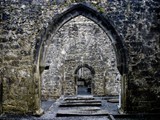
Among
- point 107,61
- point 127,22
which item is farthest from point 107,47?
point 127,22

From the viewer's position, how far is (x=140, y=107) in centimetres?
727

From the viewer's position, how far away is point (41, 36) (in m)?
7.41

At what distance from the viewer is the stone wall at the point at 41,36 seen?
7.35m

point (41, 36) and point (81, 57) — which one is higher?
point (41, 36)

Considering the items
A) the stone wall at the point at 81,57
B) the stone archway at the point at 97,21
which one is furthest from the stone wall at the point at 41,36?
the stone wall at the point at 81,57

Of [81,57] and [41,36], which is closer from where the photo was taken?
[41,36]

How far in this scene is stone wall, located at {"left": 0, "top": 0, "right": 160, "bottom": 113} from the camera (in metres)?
7.35

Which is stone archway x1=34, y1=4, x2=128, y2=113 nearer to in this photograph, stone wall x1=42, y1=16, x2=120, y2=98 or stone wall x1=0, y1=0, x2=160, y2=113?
stone wall x1=0, y1=0, x2=160, y2=113

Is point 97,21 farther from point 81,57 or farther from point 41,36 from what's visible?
point 81,57

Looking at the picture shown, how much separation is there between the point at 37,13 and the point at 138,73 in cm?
332

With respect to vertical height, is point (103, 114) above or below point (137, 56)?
below

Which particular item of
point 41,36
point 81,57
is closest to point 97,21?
point 41,36

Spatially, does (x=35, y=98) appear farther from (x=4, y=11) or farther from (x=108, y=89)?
(x=108, y=89)

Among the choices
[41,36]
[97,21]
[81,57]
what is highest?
[97,21]
